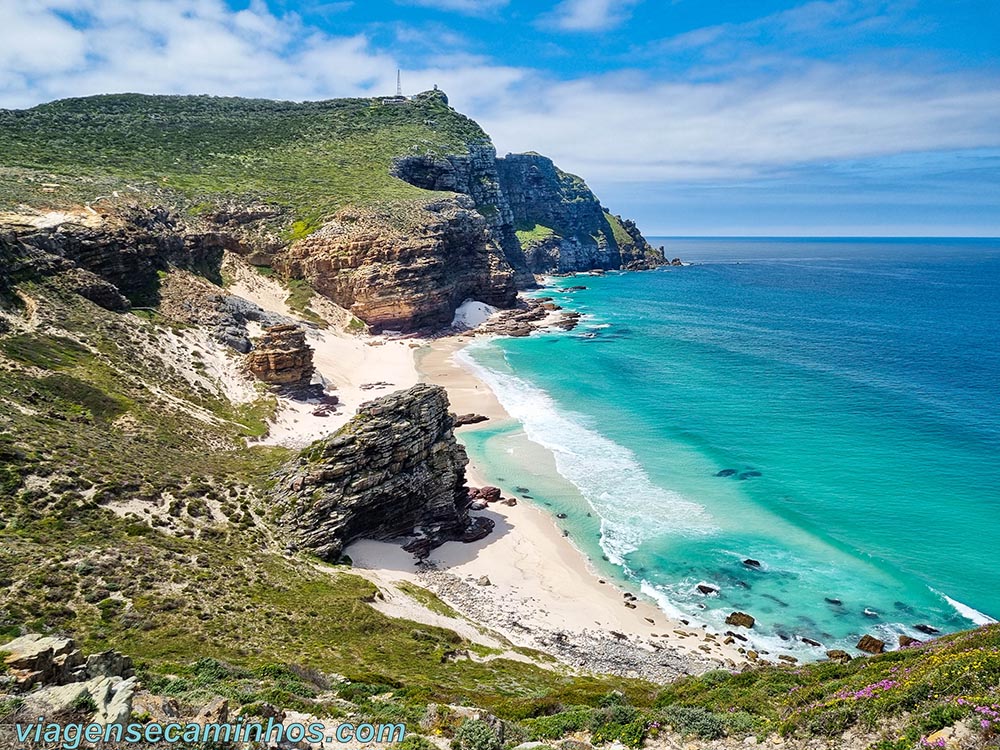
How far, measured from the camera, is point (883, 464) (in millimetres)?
44625

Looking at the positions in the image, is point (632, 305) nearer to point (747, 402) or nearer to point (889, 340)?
point (889, 340)

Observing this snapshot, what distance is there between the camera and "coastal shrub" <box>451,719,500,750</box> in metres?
12.8

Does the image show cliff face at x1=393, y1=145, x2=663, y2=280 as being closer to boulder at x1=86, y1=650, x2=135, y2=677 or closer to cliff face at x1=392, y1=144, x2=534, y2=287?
cliff face at x1=392, y1=144, x2=534, y2=287

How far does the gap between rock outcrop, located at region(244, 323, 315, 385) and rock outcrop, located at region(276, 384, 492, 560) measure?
22.1m

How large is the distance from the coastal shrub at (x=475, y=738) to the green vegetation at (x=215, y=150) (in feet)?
190

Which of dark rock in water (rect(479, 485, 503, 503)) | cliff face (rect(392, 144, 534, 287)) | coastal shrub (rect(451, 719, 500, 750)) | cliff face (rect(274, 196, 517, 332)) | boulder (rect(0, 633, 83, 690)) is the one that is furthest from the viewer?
cliff face (rect(392, 144, 534, 287))

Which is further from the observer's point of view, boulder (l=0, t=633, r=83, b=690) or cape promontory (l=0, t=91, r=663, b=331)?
cape promontory (l=0, t=91, r=663, b=331)

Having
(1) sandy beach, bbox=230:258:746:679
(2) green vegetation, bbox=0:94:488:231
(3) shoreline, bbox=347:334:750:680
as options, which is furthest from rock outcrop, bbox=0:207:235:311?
(3) shoreline, bbox=347:334:750:680

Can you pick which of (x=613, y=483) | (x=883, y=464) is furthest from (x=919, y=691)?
(x=883, y=464)

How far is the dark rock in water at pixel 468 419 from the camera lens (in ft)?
178

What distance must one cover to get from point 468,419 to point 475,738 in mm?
42160

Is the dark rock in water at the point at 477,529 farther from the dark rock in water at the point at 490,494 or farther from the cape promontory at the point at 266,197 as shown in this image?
the cape promontory at the point at 266,197

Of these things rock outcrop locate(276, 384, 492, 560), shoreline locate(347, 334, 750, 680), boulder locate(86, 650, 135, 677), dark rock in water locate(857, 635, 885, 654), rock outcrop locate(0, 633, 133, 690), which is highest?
rock outcrop locate(0, 633, 133, 690)

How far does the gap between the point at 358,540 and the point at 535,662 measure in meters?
12.8
